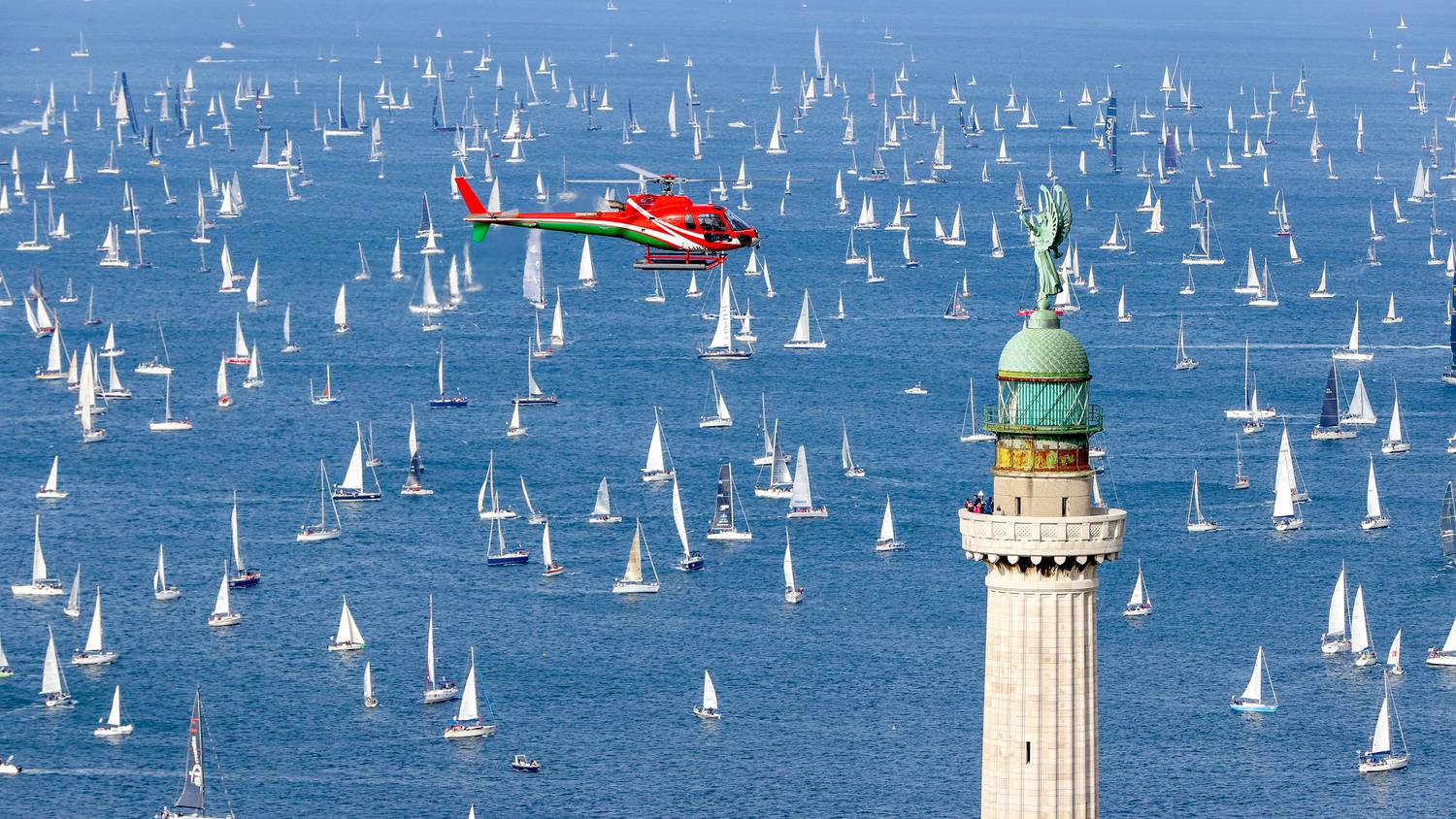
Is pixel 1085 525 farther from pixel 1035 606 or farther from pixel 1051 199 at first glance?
pixel 1051 199

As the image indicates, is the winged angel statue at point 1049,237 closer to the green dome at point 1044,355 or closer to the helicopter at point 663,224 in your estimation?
the green dome at point 1044,355

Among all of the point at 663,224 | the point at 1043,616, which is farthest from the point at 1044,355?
the point at 663,224

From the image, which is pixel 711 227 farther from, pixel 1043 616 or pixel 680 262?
pixel 1043 616

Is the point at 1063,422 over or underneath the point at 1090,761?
over

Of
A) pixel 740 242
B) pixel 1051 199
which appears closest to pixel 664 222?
pixel 740 242

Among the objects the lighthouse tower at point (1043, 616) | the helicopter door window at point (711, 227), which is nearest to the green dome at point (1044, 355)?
the lighthouse tower at point (1043, 616)

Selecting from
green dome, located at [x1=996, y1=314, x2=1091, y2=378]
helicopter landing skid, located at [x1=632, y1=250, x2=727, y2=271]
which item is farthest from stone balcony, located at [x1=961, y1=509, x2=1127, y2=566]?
helicopter landing skid, located at [x1=632, y1=250, x2=727, y2=271]
